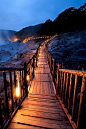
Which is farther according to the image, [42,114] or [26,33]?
[26,33]

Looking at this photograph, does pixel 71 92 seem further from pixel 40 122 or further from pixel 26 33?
pixel 26 33

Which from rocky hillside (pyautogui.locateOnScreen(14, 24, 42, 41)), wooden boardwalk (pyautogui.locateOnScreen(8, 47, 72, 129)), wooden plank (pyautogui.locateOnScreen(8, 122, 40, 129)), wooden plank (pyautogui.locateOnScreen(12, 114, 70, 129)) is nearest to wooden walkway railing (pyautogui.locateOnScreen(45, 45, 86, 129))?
wooden boardwalk (pyautogui.locateOnScreen(8, 47, 72, 129))

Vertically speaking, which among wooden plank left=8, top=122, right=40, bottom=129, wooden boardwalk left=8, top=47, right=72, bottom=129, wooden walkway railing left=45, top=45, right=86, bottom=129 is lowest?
wooden boardwalk left=8, top=47, right=72, bottom=129

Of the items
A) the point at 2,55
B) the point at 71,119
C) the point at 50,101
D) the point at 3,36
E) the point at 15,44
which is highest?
the point at 3,36

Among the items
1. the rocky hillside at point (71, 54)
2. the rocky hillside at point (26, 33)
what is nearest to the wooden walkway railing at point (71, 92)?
the rocky hillside at point (71, 54)

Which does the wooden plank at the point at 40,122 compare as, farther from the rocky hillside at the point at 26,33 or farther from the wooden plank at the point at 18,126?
the rocky hillside at the point at 26,33

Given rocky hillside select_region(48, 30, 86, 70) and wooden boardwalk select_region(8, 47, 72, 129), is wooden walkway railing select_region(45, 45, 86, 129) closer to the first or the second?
wooden boardwalk select_region(8, 47, 72, 129)

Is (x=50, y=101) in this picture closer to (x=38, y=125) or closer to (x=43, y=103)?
(x=43, y=103)

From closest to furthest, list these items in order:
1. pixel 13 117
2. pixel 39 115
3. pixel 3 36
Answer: pixel 13 117, pixel 39 115, pixel 3 36

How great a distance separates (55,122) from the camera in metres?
2.11

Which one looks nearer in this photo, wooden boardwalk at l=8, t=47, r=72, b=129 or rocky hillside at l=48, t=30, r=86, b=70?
wooden boardwalk at l=8, t=47, r=72, b=129

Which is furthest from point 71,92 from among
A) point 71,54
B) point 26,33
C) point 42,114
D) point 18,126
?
point 26,33

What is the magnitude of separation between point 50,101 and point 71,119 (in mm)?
1273

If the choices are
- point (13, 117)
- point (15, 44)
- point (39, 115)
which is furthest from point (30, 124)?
point (15, 44)
